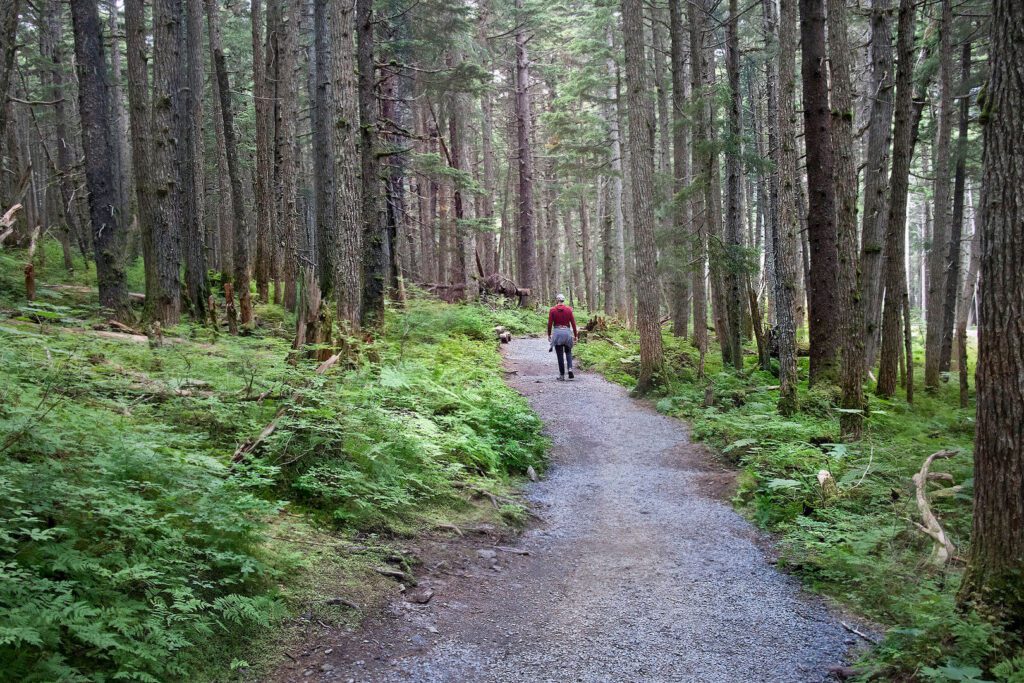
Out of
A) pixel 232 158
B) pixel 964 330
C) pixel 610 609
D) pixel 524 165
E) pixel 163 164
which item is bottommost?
pixel 610 609

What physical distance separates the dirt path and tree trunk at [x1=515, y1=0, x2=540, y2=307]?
817 inches

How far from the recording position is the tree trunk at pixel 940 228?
15.7 m

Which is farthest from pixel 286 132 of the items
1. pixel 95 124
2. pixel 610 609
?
pixel 610 609

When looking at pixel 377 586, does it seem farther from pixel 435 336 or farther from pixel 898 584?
pixel 435 336

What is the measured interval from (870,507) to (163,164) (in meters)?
12.3

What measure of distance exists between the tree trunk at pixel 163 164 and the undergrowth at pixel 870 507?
9584mm

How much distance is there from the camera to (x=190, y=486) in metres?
A: 4.65

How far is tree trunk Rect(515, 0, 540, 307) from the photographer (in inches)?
1087

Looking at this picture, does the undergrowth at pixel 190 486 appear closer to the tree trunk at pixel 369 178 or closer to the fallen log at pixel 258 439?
the fallen log at pixel 258 439

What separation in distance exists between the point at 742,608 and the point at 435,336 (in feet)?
43.8

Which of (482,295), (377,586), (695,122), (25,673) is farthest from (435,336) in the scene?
(25,673)

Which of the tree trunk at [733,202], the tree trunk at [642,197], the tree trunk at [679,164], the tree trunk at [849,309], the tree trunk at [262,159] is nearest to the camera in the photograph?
the tree trunk at [849,309]

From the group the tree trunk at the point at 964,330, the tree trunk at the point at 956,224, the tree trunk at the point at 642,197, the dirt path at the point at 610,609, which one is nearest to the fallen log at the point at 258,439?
the dirt path at the point at 610,609

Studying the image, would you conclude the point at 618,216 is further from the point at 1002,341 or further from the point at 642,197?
the point at 1002,341
